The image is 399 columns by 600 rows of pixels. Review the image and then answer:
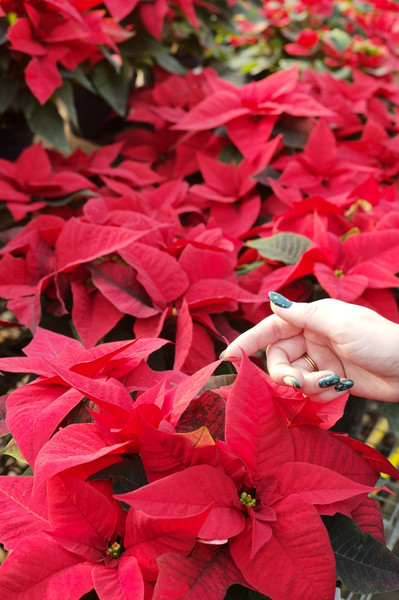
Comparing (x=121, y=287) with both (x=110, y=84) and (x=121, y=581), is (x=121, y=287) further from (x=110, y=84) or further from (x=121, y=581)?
(x=110, y=84)

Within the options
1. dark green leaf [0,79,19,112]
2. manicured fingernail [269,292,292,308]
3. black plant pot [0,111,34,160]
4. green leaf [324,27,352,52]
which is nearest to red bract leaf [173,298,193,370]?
manicured fingernail [269,292,292,308]

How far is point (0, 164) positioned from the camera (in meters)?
0.98

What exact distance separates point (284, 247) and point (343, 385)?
34 cm

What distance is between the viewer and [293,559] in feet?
1.38

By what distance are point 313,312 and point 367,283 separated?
0.69 ft

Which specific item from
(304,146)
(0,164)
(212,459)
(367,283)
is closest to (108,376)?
(212,459)

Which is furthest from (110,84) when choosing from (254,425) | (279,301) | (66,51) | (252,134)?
(254,425)

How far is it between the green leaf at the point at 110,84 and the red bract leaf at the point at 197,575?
1.02m

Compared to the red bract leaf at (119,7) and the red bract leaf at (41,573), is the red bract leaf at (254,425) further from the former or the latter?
the red bract leaf at (119,7)

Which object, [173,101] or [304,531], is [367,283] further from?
[173,101]

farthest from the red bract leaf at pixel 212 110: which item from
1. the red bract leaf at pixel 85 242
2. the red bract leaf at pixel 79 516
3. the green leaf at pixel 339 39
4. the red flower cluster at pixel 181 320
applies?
the red bract leaf at pixel 79 516

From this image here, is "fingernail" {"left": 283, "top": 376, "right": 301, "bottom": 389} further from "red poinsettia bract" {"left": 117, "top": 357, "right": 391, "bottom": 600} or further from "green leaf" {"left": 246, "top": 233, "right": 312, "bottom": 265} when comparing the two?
"green leaf" {"left": 246, "top": 233, "right": 312, "bottom": 265}

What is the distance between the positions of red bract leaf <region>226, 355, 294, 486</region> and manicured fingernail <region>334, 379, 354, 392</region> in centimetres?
A: 9

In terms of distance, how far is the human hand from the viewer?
0.57 m
